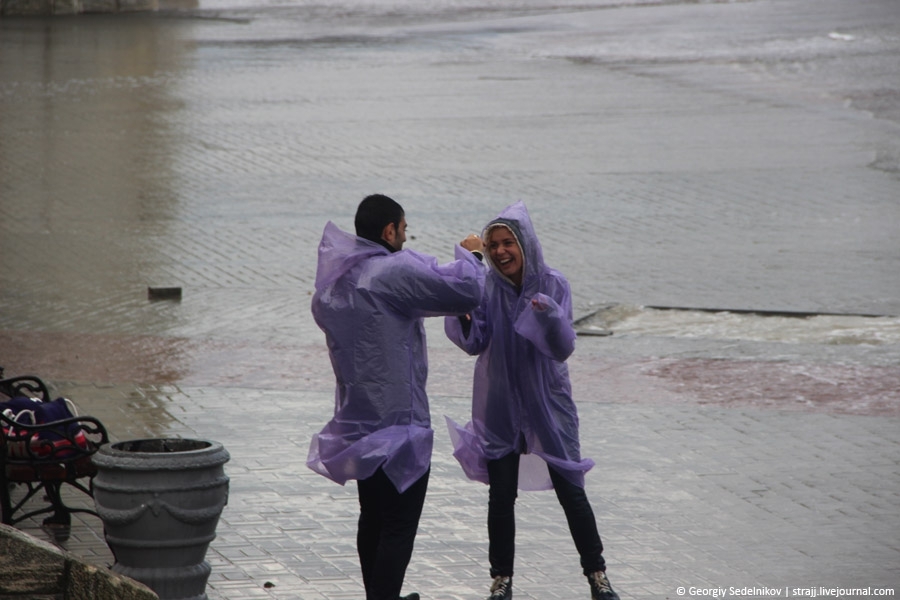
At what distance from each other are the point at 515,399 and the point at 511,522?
0.50 meters

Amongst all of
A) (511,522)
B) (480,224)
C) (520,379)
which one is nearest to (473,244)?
(520,379)

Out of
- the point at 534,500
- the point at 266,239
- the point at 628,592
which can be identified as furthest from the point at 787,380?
the point at 266,239

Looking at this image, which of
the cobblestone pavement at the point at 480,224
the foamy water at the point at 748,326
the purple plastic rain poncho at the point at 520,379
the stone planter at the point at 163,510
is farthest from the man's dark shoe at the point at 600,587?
the foamy water at the point at 748,326

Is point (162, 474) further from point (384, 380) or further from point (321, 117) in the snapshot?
point (321, 117)

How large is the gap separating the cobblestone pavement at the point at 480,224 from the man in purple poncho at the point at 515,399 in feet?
1.04

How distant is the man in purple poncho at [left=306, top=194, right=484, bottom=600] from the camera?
5250mm

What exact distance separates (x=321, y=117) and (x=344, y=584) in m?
16.5

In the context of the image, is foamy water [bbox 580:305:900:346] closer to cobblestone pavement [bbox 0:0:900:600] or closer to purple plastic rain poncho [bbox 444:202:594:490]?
cobblestone pavement [bbox 0:0:900:600]

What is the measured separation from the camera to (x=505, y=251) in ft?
18.3

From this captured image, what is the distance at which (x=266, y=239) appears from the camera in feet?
47.4

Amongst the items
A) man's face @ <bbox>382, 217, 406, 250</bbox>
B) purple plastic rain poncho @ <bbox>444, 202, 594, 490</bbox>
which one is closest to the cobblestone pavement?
purple plastic rain poncho @ <bbox>444, 202, 594, 490</bbox>

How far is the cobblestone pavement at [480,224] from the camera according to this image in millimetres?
6594

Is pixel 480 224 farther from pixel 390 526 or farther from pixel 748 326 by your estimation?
pixel 390 526

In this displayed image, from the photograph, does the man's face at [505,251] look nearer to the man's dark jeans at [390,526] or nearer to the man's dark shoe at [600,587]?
the man's dark jeans at [390,526]
